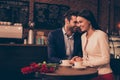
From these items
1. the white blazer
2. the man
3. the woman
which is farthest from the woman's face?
the man

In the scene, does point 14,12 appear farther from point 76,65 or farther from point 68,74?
point 68,74

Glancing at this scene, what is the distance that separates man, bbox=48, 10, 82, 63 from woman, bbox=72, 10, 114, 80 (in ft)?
1.73

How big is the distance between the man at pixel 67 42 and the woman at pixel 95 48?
0.53 meters

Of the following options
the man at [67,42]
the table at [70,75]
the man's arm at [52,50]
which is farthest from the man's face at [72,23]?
the table at [70,75]

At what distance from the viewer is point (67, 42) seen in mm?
3750

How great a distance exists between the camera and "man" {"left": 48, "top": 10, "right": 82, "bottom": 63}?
11.8 ft

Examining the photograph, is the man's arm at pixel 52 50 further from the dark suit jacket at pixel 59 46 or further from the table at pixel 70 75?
the table at pixel 70 75

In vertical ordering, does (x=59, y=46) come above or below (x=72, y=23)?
below

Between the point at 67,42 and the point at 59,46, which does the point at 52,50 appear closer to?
the point at 59,46

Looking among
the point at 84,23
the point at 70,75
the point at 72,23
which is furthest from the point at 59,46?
the point at 70,75

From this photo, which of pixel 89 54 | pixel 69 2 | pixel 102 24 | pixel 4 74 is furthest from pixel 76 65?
pixel 102 24

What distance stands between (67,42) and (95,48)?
882 mm

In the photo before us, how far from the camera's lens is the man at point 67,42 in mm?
3590

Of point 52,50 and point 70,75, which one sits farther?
point 52,50
